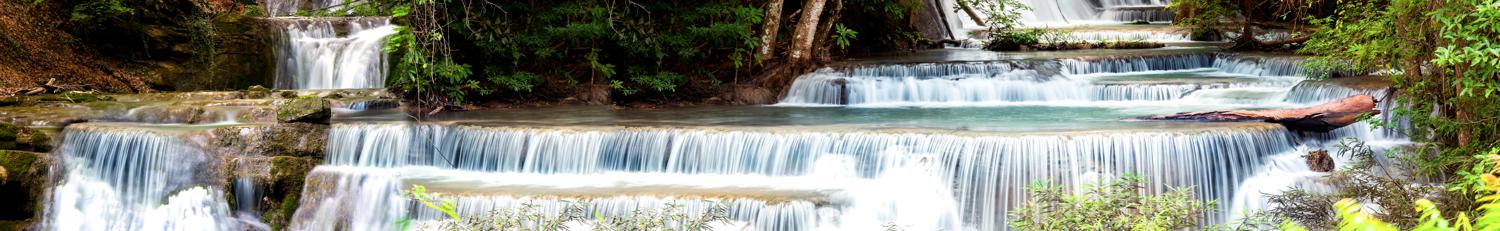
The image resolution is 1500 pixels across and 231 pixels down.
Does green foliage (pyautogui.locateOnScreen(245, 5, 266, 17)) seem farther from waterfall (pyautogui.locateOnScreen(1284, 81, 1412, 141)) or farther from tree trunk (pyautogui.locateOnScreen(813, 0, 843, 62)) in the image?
waterfall (pyautogui.locateOnScreen(1284, 81, 1412, 141))

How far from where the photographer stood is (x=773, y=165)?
10609 millimetres

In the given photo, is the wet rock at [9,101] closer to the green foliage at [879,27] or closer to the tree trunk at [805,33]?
the tree trunk at [805,33]

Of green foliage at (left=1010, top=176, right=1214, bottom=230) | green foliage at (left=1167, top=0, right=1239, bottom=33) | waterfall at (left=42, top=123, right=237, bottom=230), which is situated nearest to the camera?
green foliage at (left=1010, top=176, right=1214, bottom=230)

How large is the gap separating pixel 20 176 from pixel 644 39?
6.52m

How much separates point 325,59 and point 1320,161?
12173 millimetres

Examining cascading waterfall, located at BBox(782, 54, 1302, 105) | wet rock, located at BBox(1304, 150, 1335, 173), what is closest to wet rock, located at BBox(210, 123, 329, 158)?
cascading waterfall, located at BBox(782, 54, 1302, 105)

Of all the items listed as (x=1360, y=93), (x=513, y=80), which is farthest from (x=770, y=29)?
(x=1360, y=93)

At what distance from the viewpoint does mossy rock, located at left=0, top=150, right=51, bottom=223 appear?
1052 centimetres

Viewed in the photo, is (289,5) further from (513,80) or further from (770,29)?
(770,29)

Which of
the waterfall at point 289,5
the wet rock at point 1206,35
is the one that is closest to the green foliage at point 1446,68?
the wet rock at point 1206,35

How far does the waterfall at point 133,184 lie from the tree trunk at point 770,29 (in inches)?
269

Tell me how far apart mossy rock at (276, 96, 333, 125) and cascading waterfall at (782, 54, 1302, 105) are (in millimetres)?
5639

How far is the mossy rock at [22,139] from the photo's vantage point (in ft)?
35.5

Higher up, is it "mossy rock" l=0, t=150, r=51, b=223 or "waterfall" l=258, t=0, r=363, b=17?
"waterfall" l=258, t=0, r=363, b=17
